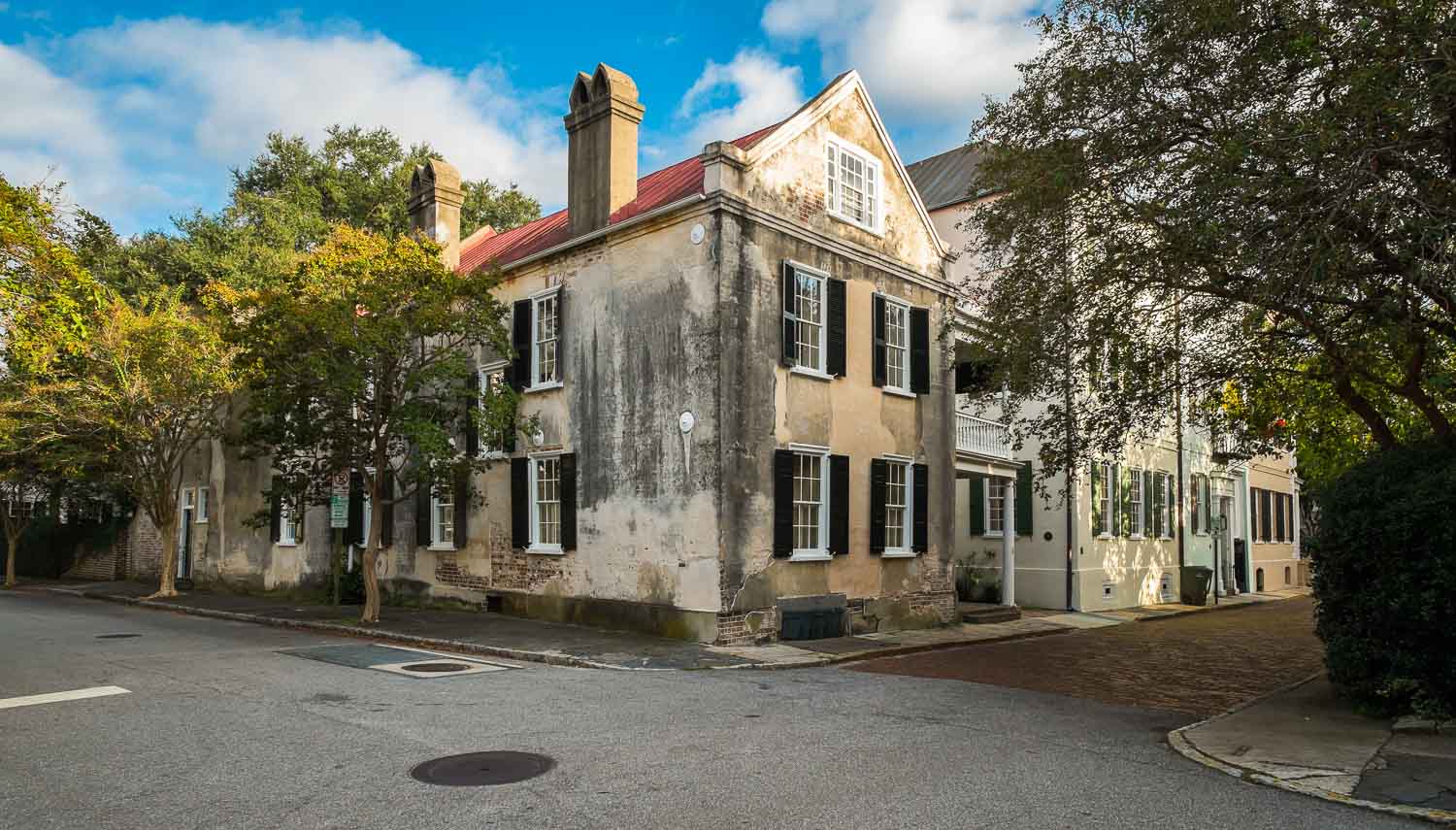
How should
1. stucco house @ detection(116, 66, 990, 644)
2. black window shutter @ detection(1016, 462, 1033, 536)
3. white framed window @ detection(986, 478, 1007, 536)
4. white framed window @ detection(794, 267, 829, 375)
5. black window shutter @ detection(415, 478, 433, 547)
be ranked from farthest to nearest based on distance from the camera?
white framed window @ detection(986, 478, 1007, 536), black window shutter @ detection(1016, 462, 1033, 536), black window shutter @ detection(415, 478, 433, 547), white framed window @ detection(794, 267, 829, 375), stucco house @ detection(116, 66, 990, 644)

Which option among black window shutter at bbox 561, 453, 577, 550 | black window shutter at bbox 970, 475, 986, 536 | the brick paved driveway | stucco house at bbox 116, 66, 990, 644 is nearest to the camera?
the brick paved driveway

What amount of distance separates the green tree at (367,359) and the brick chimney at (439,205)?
5040 millimetres

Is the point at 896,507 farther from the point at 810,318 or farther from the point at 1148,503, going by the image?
the point at 1148,503

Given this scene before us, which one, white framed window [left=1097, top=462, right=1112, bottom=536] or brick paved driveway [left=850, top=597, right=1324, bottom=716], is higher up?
white framed window [left=1097, top=462, right=1112, bottom=536]

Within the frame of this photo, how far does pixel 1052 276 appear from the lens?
12.4 meters

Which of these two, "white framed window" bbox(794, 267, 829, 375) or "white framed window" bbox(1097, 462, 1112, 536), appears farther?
"white framed window" bbox(1097, 462, 1112, 536)

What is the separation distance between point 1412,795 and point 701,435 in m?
9.89

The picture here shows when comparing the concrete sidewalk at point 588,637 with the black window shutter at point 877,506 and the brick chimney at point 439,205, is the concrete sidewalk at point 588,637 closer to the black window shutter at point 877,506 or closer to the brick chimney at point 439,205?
the black window shutter at point 877,506

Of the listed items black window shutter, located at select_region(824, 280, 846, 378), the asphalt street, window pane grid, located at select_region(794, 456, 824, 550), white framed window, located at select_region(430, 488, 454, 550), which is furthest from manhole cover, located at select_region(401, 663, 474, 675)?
white framed window, located at select_region(430, 488, 454, 550)

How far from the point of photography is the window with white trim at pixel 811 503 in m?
16.0

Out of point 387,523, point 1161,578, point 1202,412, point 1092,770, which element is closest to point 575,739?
point 1092,770

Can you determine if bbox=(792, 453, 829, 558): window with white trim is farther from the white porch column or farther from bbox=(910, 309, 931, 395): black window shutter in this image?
the white porch column

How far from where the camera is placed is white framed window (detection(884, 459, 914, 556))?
1800cm

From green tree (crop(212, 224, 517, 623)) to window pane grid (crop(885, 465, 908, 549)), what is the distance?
675 centimetres
